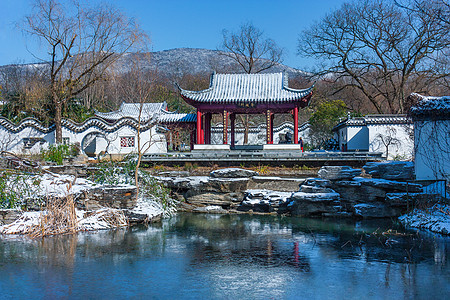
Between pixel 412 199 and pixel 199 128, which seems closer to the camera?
pixel 412 199

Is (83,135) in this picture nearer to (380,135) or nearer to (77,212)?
(77,212)

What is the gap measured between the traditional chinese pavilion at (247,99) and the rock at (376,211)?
1032 centimetres

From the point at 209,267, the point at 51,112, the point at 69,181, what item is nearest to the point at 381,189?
the point at 209,267

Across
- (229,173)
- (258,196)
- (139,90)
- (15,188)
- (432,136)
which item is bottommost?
(258,196)

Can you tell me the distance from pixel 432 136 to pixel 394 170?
6.88 feet

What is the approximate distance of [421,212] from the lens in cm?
1099

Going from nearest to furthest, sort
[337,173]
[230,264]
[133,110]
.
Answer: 1. [230,264]
2. [337,173]
3. [133,110]

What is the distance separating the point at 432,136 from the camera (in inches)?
444

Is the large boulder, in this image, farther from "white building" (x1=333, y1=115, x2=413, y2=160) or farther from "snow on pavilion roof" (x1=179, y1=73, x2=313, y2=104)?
"white building" (x1=333, y1=115, x2=413, y2=160)

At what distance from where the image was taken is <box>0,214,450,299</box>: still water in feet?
19.0

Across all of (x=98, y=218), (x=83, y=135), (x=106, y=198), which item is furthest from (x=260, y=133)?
(x=98, y=218)

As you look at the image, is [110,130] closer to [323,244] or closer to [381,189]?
[381,189]

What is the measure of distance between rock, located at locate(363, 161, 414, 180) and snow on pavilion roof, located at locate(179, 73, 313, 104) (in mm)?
8550

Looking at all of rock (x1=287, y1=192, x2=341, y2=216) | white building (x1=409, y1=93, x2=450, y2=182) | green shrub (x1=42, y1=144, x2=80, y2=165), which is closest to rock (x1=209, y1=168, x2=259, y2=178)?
rock (x1=287, y1=192, x2=341, y2=216)
